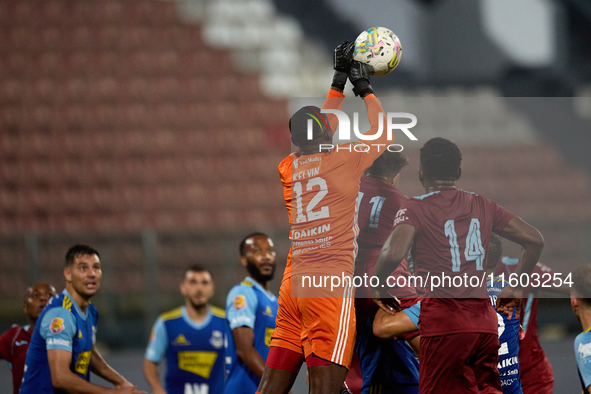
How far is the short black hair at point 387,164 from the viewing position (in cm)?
481

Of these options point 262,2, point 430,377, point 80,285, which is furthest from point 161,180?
point 430,377

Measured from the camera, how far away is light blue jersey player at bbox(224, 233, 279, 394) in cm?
500

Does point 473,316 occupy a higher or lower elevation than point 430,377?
higher

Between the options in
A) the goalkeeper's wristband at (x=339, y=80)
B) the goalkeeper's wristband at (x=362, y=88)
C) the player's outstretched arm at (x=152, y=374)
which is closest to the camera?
the goalkeeper's wristband at (x=362, y=88)

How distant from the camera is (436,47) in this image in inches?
595

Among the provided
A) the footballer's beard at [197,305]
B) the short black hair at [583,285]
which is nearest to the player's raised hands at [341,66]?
the short black hair at [583,285]

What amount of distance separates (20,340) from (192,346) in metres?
1.85

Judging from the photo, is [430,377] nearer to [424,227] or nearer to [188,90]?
[424,227]

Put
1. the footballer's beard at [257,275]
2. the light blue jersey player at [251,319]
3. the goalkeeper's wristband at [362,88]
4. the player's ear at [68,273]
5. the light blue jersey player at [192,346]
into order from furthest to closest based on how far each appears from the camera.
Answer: the light blue jersey player at [192,346] → the footballer's beard at [257,275] → the player's ear at [68,273] → the light blue jersey player at [251,319] → the goalkeeper's wristband at [362,88]

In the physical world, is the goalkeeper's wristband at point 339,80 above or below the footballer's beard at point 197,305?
above

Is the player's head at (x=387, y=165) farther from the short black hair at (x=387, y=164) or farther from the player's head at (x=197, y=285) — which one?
the player's head at (x=197, y=285)

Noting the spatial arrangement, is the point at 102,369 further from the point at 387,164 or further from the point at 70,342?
the point at 387,164

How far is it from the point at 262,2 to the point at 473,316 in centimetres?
1160

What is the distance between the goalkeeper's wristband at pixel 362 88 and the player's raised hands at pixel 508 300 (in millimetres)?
1592
